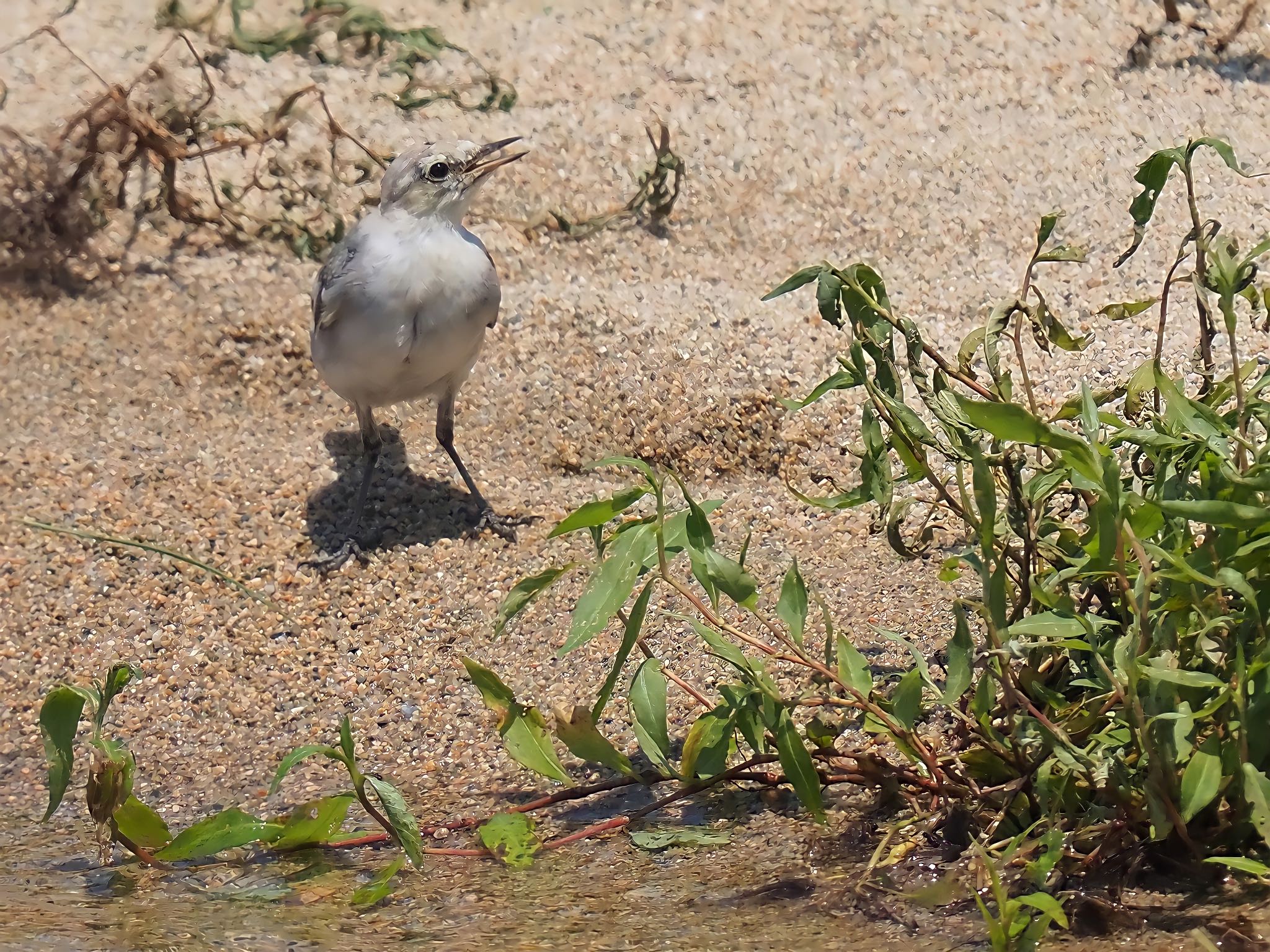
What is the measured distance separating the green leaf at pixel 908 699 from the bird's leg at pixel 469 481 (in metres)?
2.33

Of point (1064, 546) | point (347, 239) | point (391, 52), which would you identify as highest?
point (391, 52)

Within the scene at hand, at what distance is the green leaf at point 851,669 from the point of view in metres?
3.06

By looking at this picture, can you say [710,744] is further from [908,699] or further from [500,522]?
[500,522]

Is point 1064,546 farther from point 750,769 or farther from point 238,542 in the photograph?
point 238,542

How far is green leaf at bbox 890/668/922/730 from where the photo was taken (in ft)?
9.53

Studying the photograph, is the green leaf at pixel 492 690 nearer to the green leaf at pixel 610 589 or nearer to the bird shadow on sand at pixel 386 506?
the green leaf at pixel 610 589

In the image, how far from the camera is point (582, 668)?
4.26 meters

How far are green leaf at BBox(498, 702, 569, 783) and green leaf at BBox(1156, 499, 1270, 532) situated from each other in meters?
1.43

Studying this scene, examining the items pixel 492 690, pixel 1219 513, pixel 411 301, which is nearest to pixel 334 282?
pixel 411 301

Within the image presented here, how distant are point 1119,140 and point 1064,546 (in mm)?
3849

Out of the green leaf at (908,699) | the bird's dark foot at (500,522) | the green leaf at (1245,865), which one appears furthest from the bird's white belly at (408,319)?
the green leaf at (1245,865)

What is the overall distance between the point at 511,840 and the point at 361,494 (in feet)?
7.28

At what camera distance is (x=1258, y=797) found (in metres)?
2.55

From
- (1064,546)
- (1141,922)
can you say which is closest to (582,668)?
(1064,546)
